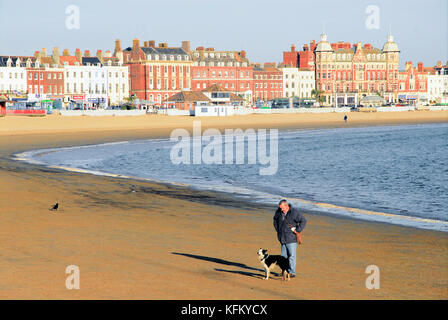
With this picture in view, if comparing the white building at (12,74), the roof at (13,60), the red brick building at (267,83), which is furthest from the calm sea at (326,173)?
the red brick building at (267,83)

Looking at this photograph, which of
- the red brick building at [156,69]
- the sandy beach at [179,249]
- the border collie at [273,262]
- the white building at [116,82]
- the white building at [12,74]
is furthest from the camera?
the red brick building at [156,69]

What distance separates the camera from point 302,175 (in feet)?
124

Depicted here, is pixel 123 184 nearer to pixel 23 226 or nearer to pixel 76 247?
pixel 23 226

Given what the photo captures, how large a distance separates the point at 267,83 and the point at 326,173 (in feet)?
406

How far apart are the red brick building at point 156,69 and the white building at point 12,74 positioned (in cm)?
2317

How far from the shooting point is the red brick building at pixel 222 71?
146750 mm

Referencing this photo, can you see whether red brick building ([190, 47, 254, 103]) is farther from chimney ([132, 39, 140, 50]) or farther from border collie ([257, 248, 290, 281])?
border collie ([257, 248, 290, 281])

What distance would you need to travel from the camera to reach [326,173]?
39062mm

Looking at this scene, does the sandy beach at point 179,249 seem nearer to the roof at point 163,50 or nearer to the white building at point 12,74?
the white building at point 12,74

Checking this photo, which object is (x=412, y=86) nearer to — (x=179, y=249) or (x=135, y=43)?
(x=135, y=43)

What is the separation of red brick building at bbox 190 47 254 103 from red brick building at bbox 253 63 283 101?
134 inches

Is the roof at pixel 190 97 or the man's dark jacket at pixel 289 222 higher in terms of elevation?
the roof at pixel 190 97

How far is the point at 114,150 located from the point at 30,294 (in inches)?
1602

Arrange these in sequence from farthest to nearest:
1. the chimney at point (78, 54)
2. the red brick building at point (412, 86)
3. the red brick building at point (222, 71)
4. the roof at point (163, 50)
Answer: the red brick building at point (412, 86), the red brick building at point (222, 71), the roof at point (163, 50), the chimney at point (78, 54)
